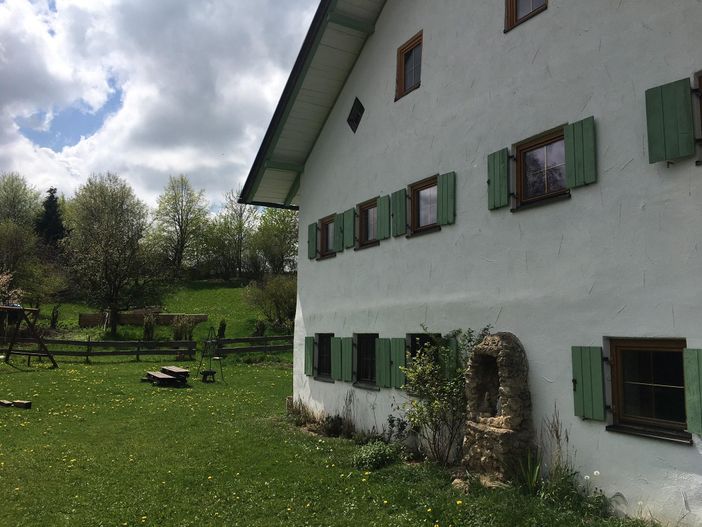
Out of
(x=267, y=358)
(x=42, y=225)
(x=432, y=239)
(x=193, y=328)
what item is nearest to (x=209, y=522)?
(x=432, y=239)

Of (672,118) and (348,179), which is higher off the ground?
(348,179)

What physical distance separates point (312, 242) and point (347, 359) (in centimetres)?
318

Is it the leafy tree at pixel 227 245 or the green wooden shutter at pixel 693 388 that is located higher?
the leafy tree at pixel 227 245

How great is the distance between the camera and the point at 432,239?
870cm

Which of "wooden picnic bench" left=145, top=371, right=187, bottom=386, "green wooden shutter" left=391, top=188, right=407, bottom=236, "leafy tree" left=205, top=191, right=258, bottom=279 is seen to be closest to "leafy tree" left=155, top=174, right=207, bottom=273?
"leafy tree" left=205, top=191, right=258, bottom=279

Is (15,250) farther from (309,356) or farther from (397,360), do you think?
(397,360)

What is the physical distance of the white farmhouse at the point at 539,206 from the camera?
5.35 meters

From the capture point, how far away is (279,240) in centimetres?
4259

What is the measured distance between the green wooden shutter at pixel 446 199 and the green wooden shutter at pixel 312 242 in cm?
476

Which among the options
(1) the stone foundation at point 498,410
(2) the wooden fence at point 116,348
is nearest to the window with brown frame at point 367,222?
(1) the stone foundation at point 498,410

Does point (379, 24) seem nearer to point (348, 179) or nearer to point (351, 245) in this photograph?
point (348, 179)

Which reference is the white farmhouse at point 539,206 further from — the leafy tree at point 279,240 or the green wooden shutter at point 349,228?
the leafy tree at point 279,240

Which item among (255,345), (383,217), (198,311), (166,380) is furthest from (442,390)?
(198,311)

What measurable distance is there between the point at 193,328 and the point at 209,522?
23704 millimetres
